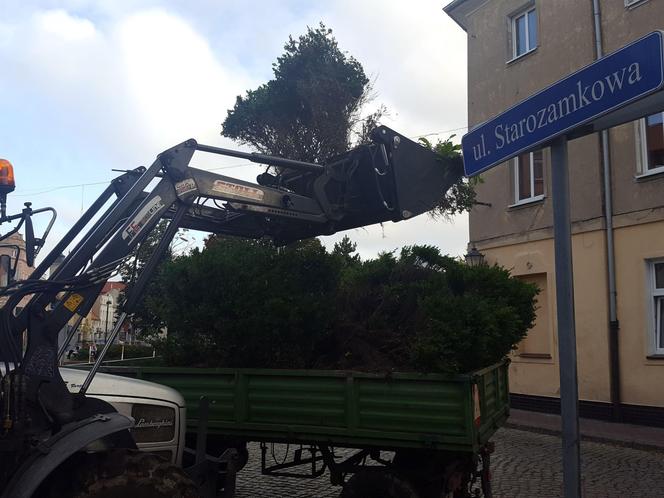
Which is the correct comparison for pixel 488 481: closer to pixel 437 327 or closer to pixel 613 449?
pixel 437 327

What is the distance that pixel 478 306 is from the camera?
4.99 meters

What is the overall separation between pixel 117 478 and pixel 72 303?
0.98 metres

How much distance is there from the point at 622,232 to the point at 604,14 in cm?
422

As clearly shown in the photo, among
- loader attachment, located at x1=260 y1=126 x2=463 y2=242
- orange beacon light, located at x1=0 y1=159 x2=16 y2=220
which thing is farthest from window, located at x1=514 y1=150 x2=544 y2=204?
orange beacon light, located at x1=0 y1=159 x2=16 y2=220

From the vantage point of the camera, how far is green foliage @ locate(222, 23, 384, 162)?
1923 cm

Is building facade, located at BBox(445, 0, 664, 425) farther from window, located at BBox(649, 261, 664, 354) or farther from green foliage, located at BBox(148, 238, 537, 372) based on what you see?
green foliage, located at BBox(148, 238, 537, 372)

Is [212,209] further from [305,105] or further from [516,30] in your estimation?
[305,105]

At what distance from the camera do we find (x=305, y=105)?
19812mm

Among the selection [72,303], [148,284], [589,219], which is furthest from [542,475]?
[589,219]

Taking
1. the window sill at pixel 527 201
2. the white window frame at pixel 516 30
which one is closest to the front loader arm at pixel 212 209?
the window sill at pixel 527 201

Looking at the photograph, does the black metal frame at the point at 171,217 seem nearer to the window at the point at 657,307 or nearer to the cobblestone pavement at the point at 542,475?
the cobblestone pavement at the point at 542,475

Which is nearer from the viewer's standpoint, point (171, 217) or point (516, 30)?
point (171, 217)

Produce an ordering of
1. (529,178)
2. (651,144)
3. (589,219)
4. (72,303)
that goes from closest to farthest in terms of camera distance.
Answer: (72,303), (651,144), (589,219), (529,178)

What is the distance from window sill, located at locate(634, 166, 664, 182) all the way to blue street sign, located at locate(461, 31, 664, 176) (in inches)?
368
